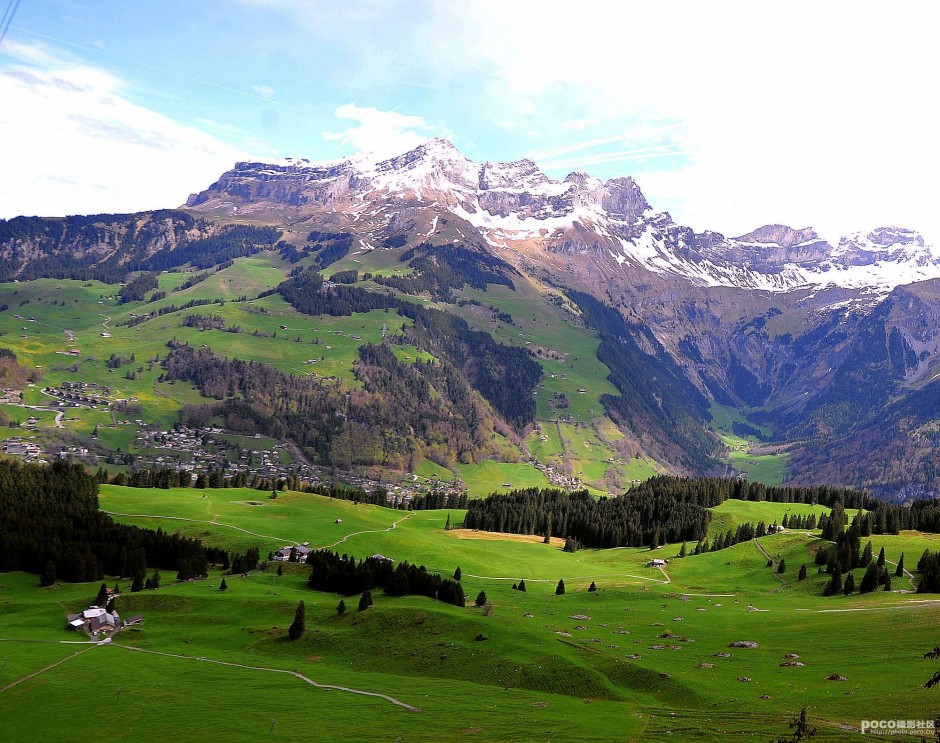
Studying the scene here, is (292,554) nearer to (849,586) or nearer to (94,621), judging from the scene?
(94,621)

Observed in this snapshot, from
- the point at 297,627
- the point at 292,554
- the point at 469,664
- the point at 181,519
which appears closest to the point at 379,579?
the point at 297,627

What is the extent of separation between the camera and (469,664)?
87.8 meters

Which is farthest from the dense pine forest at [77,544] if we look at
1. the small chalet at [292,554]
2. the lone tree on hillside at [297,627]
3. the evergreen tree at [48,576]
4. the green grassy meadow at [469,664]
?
the lone tree on hillside at [297,627]

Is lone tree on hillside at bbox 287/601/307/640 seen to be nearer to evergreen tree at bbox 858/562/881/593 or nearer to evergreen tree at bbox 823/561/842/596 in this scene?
evergreen tree at bbox 823/561/842/596

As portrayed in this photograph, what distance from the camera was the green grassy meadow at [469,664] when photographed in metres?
66.8

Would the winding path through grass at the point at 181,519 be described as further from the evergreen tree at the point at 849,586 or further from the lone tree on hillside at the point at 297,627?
the evergreen tree at the point at 849,586

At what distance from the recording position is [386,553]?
17525 cm

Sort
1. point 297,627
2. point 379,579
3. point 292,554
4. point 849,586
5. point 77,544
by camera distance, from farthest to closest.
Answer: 1. point 292,554
2. point 77,544
3. point 379,579
4. point 849,586
5. point 297,627

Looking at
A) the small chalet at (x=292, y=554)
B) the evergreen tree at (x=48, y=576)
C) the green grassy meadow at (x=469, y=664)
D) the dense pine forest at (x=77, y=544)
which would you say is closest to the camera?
the green grassy meadow at (x=469, y=664)

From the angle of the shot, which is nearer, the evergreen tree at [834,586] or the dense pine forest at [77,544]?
the evergreen tree at [834,586]

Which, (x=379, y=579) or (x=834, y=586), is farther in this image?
(x=379, y=579)

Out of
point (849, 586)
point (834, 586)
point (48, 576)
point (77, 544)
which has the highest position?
point (849, 586)

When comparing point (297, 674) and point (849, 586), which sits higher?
point (849, 586)

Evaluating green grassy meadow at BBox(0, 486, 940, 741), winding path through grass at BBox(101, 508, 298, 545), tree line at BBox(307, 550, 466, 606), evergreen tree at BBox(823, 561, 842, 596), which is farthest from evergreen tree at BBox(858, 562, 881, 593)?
winding path through grass at BBox(101, 508, 298, 545)
